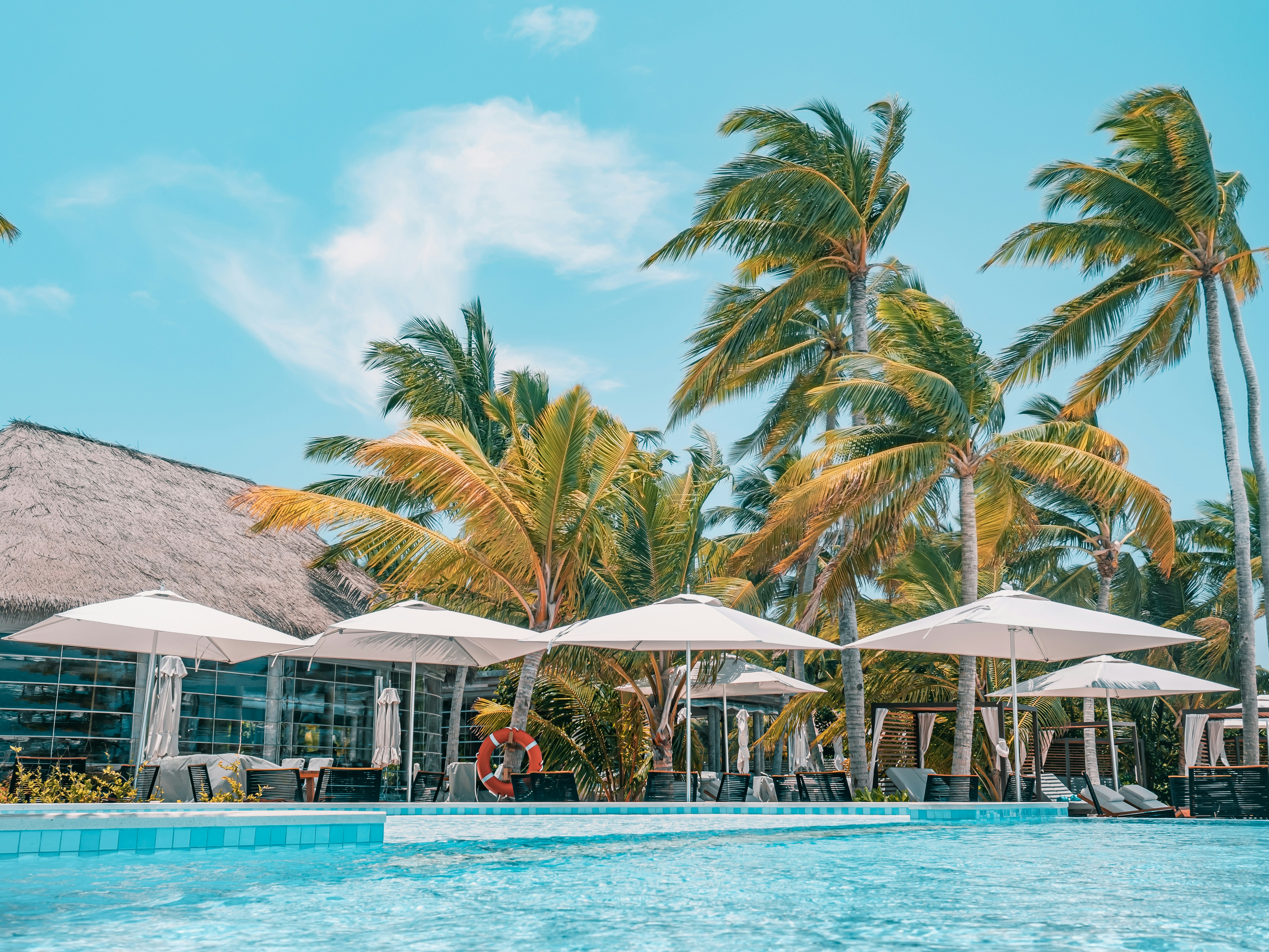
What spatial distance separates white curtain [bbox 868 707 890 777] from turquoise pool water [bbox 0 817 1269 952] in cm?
586

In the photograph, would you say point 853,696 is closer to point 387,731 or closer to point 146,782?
point 387,731

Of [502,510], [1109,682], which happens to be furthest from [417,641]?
[1109,682]

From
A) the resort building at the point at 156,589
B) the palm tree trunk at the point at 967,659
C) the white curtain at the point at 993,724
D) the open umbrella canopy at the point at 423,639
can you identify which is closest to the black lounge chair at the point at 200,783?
the open umbrella canopy at the point at 423,639

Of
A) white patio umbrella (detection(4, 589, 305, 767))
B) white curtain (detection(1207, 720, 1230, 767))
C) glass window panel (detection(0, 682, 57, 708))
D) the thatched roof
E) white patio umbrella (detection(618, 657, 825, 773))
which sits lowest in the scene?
white curtain (detection(1207, 720, 1230, 767))

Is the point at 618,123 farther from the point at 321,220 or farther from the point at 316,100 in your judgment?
the point at 321,220

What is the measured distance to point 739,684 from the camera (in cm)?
1445

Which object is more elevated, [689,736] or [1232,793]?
[689,736]

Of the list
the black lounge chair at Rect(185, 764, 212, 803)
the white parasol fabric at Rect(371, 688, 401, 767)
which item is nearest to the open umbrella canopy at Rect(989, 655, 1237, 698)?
the white parasol fabric at Rect(371, 688, 401, 767)

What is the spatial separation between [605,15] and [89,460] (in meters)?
13.7

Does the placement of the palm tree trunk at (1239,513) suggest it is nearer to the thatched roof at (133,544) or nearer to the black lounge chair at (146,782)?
the black lounge chair at (146,782)

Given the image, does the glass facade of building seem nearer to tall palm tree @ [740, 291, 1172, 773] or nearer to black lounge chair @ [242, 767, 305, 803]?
black lounge chair @ [242, 767, 305, 803]

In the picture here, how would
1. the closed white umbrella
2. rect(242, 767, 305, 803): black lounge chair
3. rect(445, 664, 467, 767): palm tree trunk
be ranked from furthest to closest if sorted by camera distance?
rect(445, 664, 467, 767): palm tree trunk, the closed white umbrella, rect(242, 767, 305, 803): black lounge chair

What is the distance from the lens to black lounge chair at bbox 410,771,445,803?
40.6 feet

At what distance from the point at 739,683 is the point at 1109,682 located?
15.1 ft
